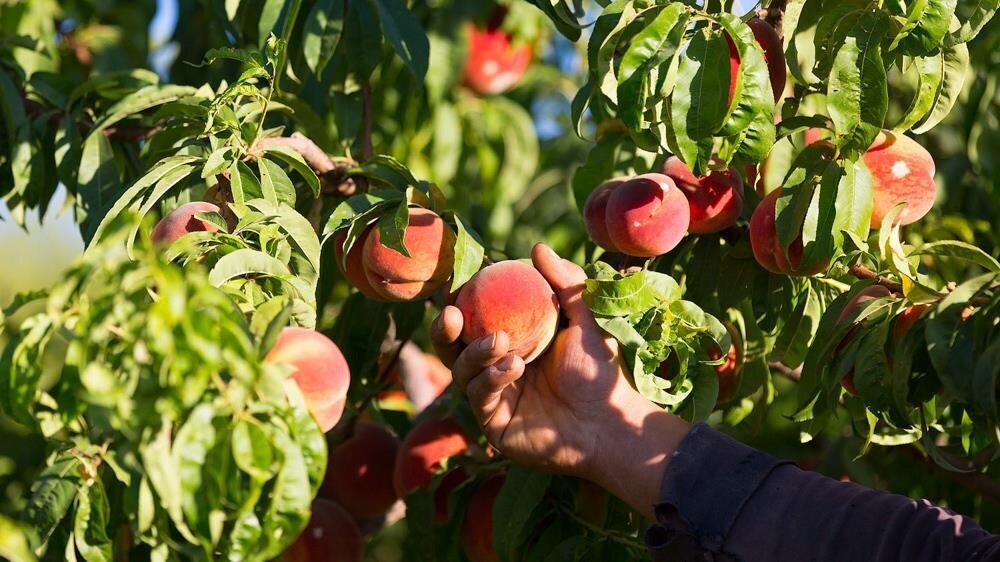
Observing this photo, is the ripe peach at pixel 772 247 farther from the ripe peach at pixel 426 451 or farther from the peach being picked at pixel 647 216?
the ripe peach at pixel 426 451

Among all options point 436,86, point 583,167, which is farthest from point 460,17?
point 583,167

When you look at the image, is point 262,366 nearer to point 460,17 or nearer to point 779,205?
point 779,205

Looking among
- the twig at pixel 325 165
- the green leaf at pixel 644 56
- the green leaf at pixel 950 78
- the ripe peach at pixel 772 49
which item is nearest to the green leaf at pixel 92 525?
the twig at pixel 325 165

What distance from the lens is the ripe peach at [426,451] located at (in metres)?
1.60

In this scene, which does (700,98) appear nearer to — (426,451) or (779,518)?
(779,518)

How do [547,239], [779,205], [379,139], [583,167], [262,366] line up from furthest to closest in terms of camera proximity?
[547,239], [379,139], [583,167], [779,205], [262,366]

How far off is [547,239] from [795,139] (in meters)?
1.25

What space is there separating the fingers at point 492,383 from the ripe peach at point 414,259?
0.15 meters

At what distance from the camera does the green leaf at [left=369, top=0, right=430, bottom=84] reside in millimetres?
1559

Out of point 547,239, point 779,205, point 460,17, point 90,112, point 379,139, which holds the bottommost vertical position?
point 547,239

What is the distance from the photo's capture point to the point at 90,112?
165 centimetres

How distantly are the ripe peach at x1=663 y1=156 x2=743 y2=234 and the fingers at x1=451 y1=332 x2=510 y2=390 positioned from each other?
324 millimetres

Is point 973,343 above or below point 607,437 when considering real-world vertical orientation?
above

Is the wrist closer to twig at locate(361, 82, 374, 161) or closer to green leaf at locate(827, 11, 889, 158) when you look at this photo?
green leaf at locate(827, 11, 889, 158)
